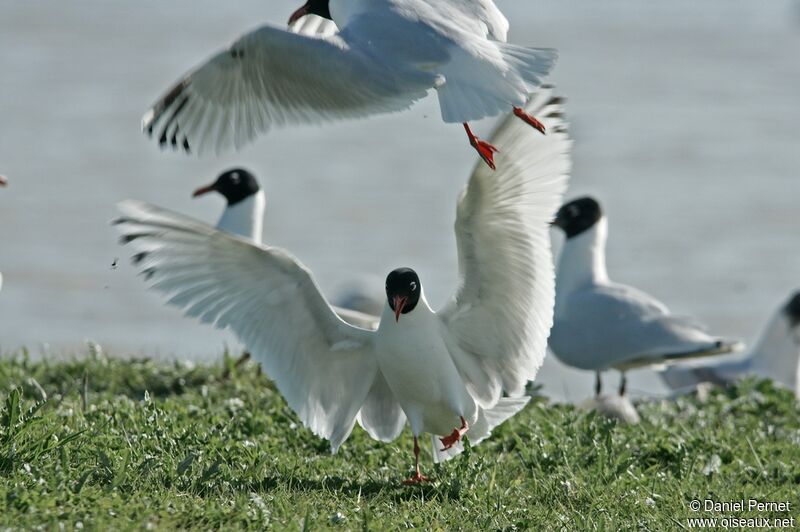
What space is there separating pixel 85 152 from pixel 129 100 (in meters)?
2.74

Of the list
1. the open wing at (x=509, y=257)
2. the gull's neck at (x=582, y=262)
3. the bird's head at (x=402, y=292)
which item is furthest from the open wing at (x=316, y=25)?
the gull's neck at (x=582, y=262)

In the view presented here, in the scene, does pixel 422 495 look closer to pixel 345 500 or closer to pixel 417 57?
pixel 345 500

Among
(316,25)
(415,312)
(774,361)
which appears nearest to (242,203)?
(316,25)

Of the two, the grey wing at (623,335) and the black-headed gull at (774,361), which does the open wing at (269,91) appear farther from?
the black-headed gull at (774,361)

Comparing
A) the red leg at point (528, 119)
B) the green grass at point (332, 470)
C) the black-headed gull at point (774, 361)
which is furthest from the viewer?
the black-headed gull at point (774, 361)

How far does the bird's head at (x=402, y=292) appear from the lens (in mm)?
6004

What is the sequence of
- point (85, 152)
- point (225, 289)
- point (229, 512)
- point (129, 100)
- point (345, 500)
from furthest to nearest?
point (129, 100) → point (85, 152) → point (225, 289) → point (345, 500) → point (229, 512)

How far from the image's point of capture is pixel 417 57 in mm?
5859

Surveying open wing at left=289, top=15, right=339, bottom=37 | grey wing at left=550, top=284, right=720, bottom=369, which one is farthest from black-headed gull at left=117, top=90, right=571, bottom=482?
grey wing at left=550, top=284, right=720, bottom=369

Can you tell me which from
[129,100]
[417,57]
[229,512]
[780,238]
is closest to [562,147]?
[417,57]

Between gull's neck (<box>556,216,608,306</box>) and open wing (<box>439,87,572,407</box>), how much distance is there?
13.8 ft

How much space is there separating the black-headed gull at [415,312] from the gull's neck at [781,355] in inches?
226

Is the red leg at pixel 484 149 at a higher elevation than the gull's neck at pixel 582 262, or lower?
higher

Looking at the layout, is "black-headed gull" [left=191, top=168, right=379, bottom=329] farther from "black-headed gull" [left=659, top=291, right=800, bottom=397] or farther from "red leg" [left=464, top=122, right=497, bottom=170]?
"red leg" [left=464, top=122, right=497, bottom=170]
